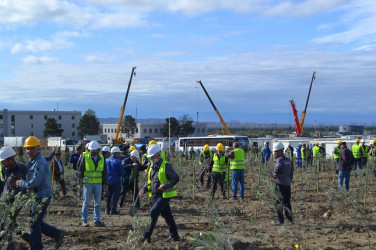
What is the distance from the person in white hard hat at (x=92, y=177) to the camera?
28.1 ft

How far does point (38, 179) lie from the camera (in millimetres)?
5977

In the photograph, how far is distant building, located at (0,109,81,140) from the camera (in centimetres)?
8125

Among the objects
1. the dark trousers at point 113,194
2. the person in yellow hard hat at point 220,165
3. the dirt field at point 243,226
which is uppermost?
the person in yellow hard hat at point 220,165

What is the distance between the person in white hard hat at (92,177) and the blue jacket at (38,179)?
7.75ft

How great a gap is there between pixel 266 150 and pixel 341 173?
33.3 ft

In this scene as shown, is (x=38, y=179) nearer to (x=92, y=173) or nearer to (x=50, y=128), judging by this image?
(x=92, y=173)

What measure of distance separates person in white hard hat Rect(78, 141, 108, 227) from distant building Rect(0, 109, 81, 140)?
74933 millimetres

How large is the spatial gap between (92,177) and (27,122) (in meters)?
79.0

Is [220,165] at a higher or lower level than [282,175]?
lower

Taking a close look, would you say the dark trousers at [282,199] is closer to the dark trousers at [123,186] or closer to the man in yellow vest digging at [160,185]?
the man in yellow vest digging at [160,185]

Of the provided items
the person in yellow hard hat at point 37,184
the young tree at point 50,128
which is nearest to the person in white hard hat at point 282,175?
the person in yellow hard hat at point 37,184

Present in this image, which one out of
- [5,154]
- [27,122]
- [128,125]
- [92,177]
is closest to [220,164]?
[92,177]

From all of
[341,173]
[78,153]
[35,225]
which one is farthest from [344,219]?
[78,153]

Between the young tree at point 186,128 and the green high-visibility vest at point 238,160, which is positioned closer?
the green high-visibility vest at point 238,160
